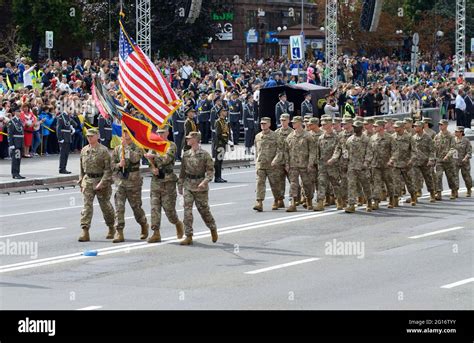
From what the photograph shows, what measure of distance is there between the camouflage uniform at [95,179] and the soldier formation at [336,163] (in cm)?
477

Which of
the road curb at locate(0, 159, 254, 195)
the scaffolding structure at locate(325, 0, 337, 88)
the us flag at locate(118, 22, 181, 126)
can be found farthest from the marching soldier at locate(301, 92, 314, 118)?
the us flag at locate(118, 22, 181, 126)

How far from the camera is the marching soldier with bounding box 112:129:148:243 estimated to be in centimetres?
2072

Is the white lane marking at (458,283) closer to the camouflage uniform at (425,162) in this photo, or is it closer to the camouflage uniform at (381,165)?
the camouflage uniform at (381,165)

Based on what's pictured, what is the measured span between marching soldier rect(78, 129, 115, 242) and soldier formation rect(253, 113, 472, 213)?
4779 millimetres

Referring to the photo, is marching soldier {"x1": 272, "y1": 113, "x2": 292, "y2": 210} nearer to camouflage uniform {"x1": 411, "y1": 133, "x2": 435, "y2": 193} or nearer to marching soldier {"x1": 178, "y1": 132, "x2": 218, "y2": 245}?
camouflage uniform {"x1": 411, "y1": 133, "x2": 435, "y2": 193}

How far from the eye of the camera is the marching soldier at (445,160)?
89.0 feet

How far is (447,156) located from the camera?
27156 millimetres

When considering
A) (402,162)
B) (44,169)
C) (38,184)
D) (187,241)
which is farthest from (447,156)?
(44,169)

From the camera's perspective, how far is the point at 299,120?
25016 millimetres

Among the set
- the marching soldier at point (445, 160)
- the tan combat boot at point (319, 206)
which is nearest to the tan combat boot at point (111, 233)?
the tan combat boot at point (319, 206)

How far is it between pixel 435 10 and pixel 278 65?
31.3 metres
